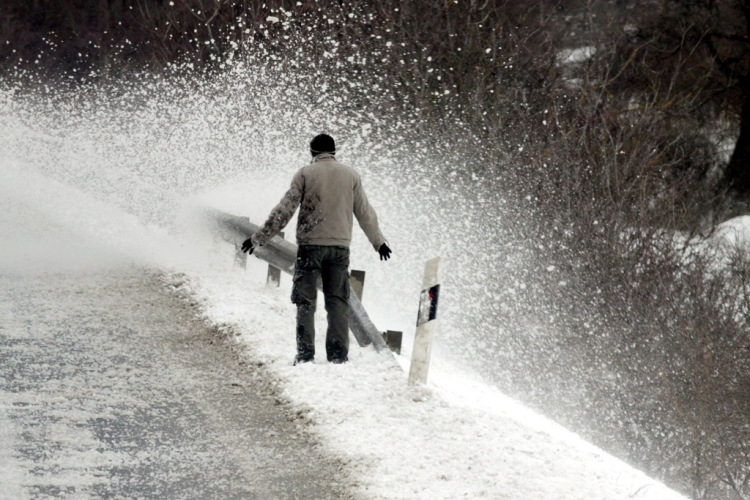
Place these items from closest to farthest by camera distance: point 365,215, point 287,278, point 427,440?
1. point 427,440
2. point 365,215
3. point 287,278

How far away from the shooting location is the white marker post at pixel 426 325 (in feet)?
18.5

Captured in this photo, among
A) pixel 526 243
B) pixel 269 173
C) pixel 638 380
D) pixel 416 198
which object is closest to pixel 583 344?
pixel 638 380

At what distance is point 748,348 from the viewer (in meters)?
14.8

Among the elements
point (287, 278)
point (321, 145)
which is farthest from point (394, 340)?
point (287, 278)

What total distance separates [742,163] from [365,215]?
78.3ft

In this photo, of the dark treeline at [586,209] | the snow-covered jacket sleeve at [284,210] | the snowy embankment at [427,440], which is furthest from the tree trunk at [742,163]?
the snow-covered jacket sleeve at [284,210]

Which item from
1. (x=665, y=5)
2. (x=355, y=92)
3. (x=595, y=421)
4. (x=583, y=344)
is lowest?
(x=595, y=421)

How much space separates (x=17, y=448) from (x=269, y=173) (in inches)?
399

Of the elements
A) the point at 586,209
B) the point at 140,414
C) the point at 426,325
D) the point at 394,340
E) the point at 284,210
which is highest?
the point at 586,209

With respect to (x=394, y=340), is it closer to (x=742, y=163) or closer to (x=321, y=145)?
(x=321, y=145)

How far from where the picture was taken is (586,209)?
16453 millimetres

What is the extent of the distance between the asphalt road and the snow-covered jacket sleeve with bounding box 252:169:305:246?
94 cm

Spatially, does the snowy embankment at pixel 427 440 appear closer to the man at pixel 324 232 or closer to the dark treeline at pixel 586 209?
the man at pixel 324 232

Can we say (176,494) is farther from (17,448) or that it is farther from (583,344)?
(583,344)
